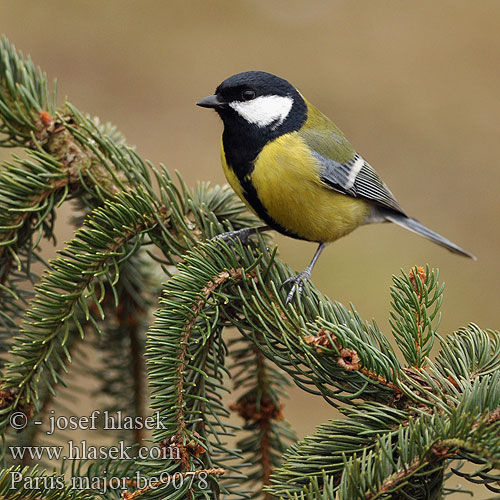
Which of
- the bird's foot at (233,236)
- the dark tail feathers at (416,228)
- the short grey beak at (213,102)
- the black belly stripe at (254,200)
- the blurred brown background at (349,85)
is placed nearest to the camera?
the bird's foot at (233,236)

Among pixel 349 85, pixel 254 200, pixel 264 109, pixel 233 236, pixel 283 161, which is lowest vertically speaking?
pixel 233 236

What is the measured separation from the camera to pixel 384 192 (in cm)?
290

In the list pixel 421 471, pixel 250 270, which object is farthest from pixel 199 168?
pixel 421 471

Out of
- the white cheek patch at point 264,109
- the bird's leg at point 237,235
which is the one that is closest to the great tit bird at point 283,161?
the white cheek patch at point 264,109

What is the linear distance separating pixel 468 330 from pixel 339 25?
617 centimetres

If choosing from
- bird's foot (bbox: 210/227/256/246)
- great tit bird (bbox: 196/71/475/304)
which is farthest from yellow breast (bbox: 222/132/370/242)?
bird's foot (bbox: 210/227/256/246)

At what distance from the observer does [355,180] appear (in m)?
2.65

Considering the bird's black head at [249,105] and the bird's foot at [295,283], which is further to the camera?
the bird's black head at [249,105]

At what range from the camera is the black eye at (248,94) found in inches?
92.2

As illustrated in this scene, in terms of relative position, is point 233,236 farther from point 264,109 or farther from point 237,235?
point 264,109

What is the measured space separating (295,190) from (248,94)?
40cm

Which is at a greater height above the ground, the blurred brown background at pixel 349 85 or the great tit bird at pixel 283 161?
the blurred brown background at pixel 349 85

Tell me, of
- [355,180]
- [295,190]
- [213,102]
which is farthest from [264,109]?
[355,180]

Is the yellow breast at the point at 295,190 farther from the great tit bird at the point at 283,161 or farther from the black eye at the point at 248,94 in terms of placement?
the black eye at the point at 248,94
